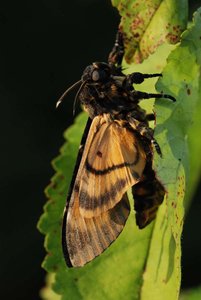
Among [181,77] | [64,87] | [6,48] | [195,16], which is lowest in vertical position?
[64,87]

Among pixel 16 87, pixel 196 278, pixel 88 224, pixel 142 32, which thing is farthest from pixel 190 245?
pixel 142 32

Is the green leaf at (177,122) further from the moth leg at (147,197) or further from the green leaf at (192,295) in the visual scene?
the green leaf at (192,295)

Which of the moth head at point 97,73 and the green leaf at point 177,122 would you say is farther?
the moth head at point 97,73

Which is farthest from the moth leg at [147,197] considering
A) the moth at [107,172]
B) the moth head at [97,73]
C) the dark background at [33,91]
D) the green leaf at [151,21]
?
the dark background at [33,91]

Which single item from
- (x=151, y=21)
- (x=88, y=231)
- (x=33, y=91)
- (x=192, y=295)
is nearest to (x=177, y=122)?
(x=151, y=21)

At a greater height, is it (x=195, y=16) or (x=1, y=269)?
(x=195, y=16)

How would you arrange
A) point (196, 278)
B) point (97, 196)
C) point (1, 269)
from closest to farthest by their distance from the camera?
point (97, 196)
point (196, 278)
point (1, 269)

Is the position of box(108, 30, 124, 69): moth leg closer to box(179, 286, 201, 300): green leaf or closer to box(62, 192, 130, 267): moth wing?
box(62, 192, 130, 267): moth wing

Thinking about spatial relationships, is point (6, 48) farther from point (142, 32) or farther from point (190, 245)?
point (142, 32)
